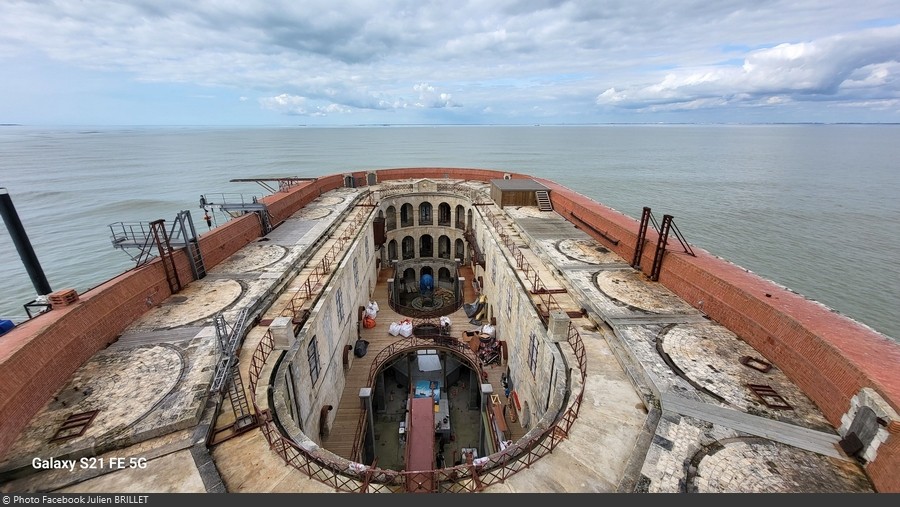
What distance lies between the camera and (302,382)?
577 inches

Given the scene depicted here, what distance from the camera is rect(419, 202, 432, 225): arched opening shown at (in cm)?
4166

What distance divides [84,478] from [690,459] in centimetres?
1497

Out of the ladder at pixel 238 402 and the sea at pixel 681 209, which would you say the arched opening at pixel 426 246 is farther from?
the ladder at pixel 238 402

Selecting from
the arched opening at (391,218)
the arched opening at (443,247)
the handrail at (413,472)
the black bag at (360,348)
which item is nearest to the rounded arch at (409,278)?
the arched opening at (443,247)

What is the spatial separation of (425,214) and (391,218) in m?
3.87

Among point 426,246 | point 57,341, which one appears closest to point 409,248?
point 426,246

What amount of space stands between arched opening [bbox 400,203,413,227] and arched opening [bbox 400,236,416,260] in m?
1.76

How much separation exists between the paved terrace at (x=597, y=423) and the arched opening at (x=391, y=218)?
23.8 meters

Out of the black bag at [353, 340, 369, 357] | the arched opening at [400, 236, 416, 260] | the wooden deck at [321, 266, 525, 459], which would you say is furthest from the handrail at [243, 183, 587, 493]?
the arched opening at [400, 236, 416, 260]

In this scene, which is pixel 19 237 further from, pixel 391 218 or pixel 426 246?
pixel 426 246
